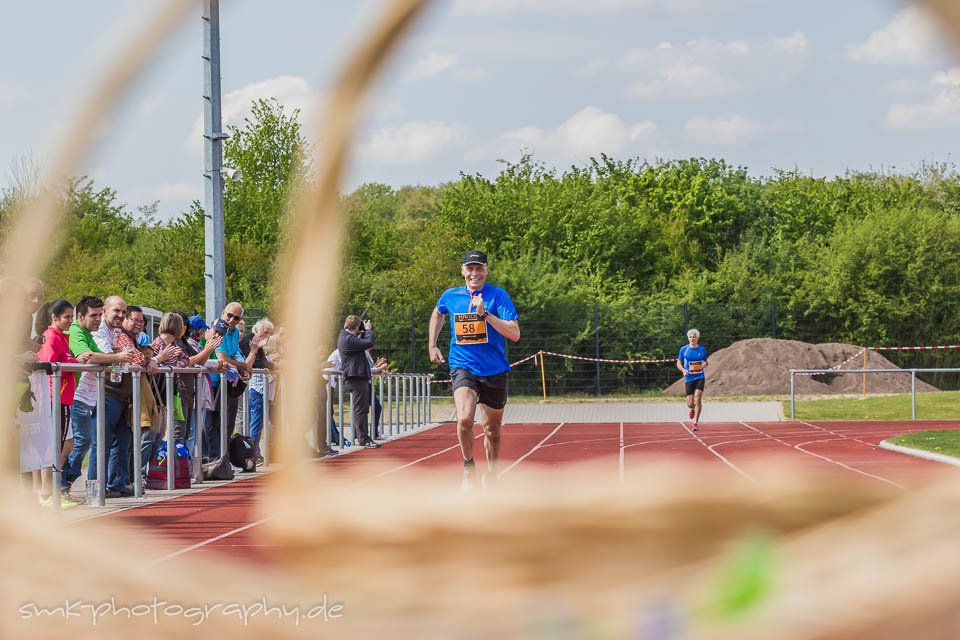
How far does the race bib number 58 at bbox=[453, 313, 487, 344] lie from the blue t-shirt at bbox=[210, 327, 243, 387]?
11.8 ft

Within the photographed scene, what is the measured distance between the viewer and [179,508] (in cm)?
823

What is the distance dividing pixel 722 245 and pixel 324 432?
40.8 m

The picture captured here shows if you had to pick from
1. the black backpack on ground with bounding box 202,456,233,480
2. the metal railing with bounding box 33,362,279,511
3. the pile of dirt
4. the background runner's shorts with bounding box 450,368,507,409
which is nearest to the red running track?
the black backpack on ground with bounding box 202,456,233,480

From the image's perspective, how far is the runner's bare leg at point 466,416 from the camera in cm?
690

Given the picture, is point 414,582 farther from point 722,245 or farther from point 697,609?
point 722,245

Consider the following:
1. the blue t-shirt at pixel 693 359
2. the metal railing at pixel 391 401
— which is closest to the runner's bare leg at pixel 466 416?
the metal railing at pixel 391 401

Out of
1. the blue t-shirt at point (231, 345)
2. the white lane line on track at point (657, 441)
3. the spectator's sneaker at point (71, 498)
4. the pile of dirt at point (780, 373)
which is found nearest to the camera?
the spectator's sneaker at point (71, 498)

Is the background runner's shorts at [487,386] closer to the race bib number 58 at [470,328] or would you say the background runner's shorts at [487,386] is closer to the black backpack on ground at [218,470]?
the race bib number 58 at [470,328]

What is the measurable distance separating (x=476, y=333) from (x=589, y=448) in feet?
32.3

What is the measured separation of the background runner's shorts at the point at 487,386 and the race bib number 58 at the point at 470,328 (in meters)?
0.20

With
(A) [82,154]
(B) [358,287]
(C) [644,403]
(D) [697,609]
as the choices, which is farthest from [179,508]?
(B) [358,287]

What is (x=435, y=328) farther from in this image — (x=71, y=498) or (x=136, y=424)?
(x=71, y=498)

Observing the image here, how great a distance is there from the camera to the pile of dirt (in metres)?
33.8

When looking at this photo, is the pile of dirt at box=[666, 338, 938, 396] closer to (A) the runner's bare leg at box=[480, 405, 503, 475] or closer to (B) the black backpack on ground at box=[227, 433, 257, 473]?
(B) the black backpack on ground at box=[227, 433, 257, 473]
